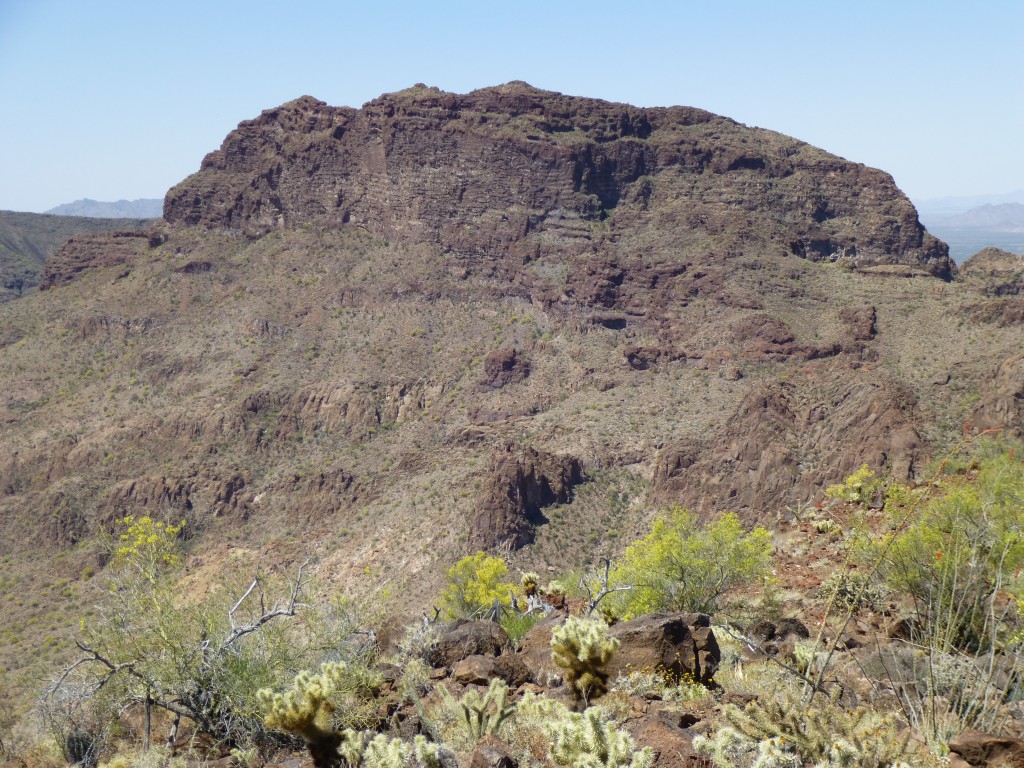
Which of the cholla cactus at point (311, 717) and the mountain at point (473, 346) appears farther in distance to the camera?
the mountain at point (473, 346)

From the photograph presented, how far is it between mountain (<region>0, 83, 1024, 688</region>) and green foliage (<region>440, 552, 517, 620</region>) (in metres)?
14.4

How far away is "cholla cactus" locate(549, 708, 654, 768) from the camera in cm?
911

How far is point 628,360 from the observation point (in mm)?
74812

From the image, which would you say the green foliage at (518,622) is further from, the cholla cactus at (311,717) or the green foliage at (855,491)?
the green foliage at (855,491)

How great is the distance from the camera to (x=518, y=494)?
5588 cm

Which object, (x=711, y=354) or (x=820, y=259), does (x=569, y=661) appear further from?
(x=820, y=259)

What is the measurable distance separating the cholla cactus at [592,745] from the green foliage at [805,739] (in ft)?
2.95

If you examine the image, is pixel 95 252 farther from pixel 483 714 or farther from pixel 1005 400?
pixel 483 714

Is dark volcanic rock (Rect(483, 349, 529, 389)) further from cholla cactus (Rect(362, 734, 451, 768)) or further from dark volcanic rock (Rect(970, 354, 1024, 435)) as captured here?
cholla cactus (Rect(362, 734, 451, 768))

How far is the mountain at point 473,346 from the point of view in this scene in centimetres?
5534

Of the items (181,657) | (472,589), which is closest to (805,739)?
(181,657)

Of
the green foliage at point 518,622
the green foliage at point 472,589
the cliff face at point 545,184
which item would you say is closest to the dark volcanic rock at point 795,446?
the green foliage at point 472,589

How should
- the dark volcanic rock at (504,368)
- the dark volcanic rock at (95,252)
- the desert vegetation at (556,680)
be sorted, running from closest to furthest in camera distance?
the desert vegetation at (556,680), the dark volcanic rock at (504,368), the dark volcanic rock at (95,252)

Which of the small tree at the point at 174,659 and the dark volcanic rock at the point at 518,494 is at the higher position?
the small tree at the point at 174,659
